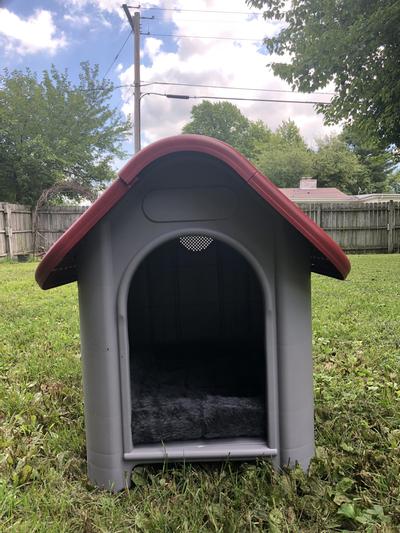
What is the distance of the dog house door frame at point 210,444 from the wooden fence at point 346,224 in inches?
552

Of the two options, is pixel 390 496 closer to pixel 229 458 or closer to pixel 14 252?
pixel 229 458

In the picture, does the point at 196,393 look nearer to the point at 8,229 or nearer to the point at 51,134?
the point at 8,229

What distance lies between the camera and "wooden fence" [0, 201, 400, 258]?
605 inches

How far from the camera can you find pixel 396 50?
8.56 metres

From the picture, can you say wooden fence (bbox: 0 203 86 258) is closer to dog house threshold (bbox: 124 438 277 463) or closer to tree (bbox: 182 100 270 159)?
dog house threshold (bbox: 124 438 277 463)

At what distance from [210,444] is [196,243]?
123 centimetres

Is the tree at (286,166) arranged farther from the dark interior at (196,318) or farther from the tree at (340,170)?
the dark interior at (196,318)

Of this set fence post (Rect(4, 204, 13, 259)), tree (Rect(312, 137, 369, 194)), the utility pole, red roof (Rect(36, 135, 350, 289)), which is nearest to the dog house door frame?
red roof (Rect(36, 135, 350, 289))

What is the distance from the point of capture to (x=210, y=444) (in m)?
1.85

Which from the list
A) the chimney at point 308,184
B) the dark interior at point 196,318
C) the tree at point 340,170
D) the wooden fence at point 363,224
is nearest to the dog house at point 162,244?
the dark interior at point 196,318

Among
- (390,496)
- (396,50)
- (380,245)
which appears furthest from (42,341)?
(380,245)

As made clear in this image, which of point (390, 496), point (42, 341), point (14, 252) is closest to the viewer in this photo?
point (390, 496)

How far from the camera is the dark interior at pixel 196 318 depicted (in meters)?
2.39

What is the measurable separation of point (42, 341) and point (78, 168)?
647 inches
